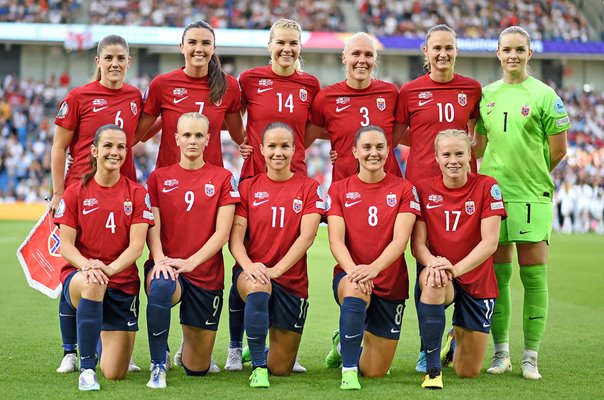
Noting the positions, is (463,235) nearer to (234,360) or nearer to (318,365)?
(318,365)

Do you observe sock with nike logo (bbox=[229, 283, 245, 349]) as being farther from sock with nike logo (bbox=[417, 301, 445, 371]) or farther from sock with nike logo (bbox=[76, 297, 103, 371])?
sock with nike logo (bbox=[417, 301, 445, 371])

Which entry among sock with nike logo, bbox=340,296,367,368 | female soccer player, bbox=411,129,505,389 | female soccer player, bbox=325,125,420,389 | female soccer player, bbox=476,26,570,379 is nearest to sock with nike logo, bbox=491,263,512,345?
female soccer player, bbox=476,26,570,379

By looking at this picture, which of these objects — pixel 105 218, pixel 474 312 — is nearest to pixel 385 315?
pixel 474 312

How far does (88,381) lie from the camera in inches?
207

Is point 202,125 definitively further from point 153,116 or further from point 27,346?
point 27,346

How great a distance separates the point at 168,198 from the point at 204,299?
72 cm

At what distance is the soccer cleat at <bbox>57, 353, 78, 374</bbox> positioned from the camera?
232 inches

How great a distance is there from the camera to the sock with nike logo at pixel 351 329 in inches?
217

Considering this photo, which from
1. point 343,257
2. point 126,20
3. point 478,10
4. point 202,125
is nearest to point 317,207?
point 343,257

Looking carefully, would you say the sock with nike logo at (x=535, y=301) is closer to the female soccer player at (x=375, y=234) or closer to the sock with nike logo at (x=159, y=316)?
the female soccer player at (x=375, y=234)

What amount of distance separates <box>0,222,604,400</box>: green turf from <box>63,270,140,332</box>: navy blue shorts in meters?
0.34

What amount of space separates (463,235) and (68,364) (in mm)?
2789

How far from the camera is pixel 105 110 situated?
245 inches

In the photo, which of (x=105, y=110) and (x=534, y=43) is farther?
(x=534, y=43)
